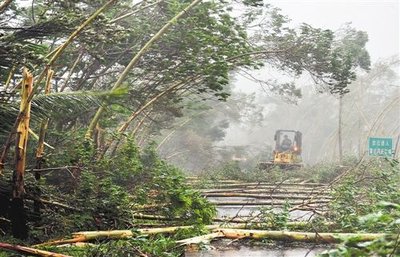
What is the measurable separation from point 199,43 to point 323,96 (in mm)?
49842

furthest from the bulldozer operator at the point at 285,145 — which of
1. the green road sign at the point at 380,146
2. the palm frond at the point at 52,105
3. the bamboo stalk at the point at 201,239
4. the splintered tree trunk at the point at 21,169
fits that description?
the splintered tree trunk at the point at 21,169

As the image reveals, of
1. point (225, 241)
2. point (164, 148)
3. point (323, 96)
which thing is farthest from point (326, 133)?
point (225, 241)

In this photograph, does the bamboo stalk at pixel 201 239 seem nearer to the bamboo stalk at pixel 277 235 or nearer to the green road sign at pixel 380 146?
the bamboo stalk at pixel 277 235

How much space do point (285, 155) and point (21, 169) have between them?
70.3 feet

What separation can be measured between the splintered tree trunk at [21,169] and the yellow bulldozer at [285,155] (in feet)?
60.0

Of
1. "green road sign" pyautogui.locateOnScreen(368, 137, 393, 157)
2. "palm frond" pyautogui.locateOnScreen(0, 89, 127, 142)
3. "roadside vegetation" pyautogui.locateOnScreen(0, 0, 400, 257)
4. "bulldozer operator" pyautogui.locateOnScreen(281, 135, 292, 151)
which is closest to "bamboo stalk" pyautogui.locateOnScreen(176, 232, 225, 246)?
"roadside vegetation" pyautogui.locateOnScreen(0, 0, 400, 257)

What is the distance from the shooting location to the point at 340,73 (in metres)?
12.6

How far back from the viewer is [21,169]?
5.82 metres

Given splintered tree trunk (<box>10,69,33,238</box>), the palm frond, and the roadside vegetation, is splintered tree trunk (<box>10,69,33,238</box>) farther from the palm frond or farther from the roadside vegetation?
the palm frond

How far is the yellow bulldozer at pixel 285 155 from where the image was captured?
24.7m

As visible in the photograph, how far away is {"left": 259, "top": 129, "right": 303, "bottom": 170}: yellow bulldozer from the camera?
81.1 ft

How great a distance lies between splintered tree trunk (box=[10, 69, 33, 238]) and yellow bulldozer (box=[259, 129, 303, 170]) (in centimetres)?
1829

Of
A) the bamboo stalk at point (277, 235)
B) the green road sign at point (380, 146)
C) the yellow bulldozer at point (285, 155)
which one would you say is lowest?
the bamboo stalk at point (277, 235)

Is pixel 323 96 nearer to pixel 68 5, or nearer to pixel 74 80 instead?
pixel 74 80
